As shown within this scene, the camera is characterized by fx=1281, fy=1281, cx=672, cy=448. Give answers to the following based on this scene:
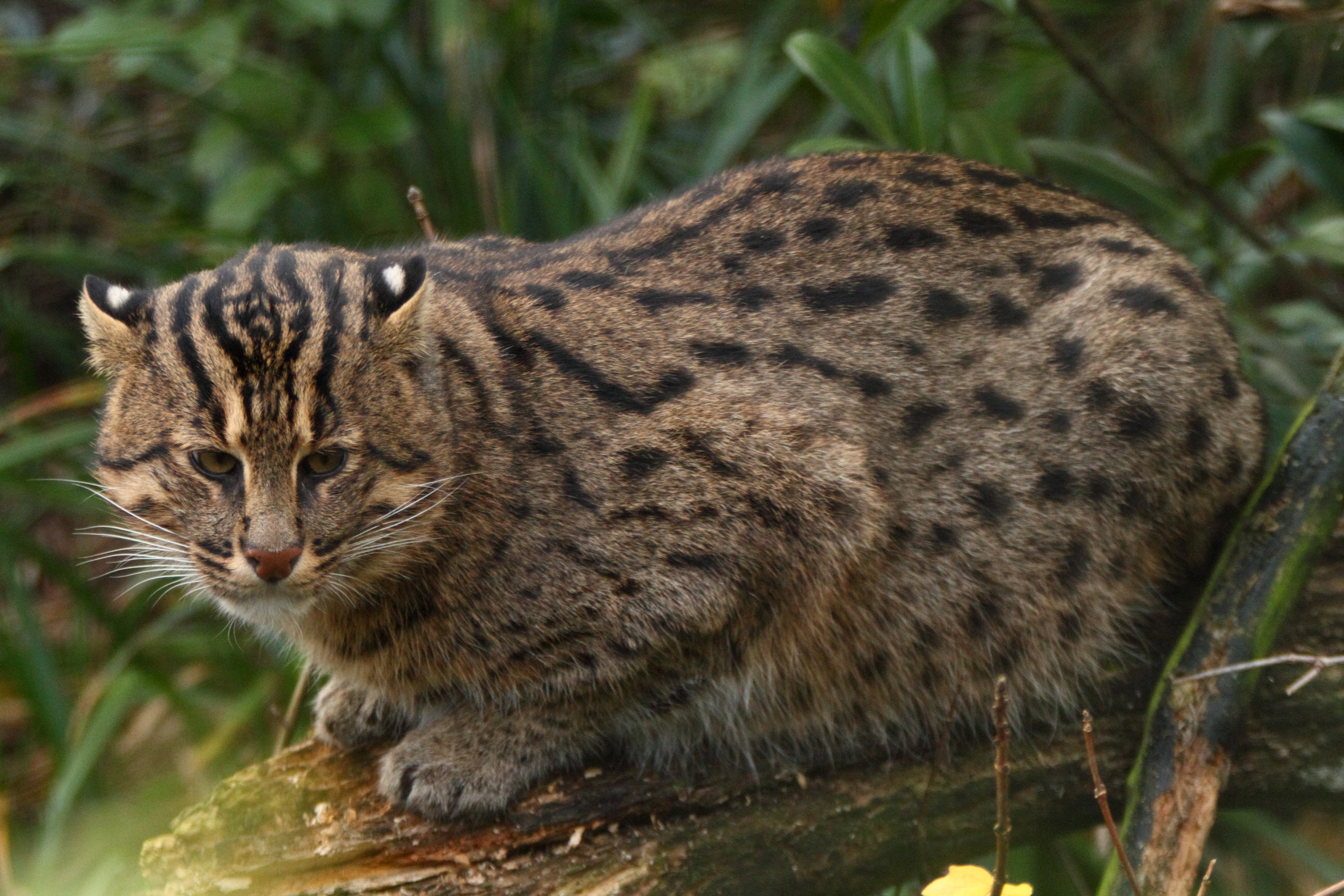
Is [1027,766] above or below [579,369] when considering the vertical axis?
below

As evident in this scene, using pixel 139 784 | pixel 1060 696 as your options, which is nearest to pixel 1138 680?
pixel 1060 696

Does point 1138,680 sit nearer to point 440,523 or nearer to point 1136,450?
point 1136,450

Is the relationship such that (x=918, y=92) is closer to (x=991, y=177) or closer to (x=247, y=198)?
(x=991, y=177)

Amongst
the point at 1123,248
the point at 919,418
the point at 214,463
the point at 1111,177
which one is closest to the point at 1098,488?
the point at 919,418

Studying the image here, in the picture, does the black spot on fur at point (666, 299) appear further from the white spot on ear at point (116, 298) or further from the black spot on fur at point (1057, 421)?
the white spot on ear at point (116, 298)

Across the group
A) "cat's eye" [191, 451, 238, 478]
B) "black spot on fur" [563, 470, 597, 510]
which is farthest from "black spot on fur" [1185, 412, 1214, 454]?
"cat's eye" [191, 451, 238, 478]

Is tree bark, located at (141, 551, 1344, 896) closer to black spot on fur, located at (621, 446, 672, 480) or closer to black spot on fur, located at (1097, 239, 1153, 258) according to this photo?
black spot on fur, located at (621, 446, 672, 480)
